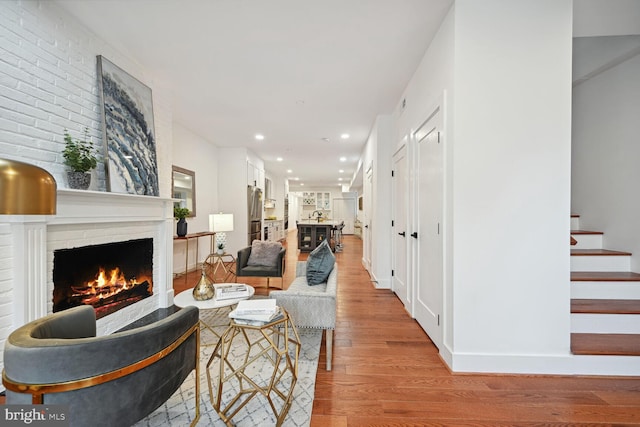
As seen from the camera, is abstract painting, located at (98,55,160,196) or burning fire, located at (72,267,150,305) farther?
abstract painting, located at (98,55,160,196)

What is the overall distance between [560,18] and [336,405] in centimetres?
314

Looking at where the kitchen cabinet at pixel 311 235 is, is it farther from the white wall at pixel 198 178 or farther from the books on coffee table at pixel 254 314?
the books on coffee table at pixel 254 314

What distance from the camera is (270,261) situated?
157 inches

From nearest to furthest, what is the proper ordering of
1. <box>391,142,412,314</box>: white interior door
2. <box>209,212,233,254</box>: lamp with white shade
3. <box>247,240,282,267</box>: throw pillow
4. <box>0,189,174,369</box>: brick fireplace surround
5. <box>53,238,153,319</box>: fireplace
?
<box>0,189,174,369</box>: brick fireplace surround < <box>53,238,153,319</box>: fireplace < <box>391,142,412,314</box>: white interior door < <box>247,240,282,267</box>: throw pillow < <box>209,212,233,254</box>: lamp with white shade

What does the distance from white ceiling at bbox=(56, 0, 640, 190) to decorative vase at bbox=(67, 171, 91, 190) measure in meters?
1.35

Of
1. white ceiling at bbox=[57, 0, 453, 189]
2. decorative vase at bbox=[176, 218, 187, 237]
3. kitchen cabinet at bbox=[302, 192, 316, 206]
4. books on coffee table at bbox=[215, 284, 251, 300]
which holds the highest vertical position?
white ceiling at bbox=[57, 0, 453, 189]

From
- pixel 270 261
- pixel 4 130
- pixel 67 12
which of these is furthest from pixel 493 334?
pixel 67 12

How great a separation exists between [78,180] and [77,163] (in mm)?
139

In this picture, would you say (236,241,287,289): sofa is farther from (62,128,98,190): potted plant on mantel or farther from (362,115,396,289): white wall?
(62,128,98,190): potted plant on mantel

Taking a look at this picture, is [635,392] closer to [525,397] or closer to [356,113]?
[525,397]

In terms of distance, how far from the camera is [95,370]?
96cm

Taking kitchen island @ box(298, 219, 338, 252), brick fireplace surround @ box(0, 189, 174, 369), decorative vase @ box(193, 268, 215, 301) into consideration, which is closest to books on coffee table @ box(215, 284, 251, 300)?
decorative vase @ box(193, 268, 215, 301)

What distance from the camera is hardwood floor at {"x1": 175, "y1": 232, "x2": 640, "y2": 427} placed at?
5.09 ft

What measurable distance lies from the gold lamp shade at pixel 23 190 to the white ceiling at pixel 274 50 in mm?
2017
